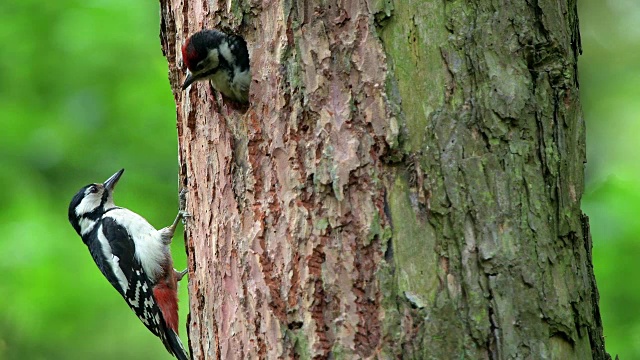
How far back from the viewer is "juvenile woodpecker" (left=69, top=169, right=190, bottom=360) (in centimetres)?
528

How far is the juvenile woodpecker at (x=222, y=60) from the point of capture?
3.19 metres

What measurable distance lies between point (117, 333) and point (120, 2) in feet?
8.81

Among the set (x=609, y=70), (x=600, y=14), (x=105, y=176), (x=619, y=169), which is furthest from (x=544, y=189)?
(x=600, y=14)

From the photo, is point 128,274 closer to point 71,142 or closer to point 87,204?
point 87,204

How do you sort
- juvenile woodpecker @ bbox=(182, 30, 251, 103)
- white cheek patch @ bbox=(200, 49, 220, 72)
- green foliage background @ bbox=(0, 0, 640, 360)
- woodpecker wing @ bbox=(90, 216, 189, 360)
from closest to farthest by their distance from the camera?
white cheek patch @ bbox=(200, 49, 220, 72)
juvenile woodpecker @ bbox=(182, 30, 251, 103)
woodpecker wing @ bbox=(90, 216, 189, 360)
green foliage background @ bbox=(0, 0, 640, 360)

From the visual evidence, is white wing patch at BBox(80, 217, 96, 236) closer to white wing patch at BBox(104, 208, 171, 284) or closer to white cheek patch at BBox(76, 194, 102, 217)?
white cheek patch at BBox(76, 194, 102, 217)

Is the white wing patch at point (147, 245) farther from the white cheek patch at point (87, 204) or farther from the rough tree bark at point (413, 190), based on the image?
the rough tree bark at point (413, 190)

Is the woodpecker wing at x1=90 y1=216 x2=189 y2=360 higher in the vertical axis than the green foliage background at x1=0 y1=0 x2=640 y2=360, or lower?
lower

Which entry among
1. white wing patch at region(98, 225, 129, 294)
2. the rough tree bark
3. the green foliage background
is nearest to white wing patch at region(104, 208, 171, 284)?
white wing patch at region(98, 225, 129, 294)

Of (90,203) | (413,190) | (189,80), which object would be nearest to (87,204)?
(90,203)

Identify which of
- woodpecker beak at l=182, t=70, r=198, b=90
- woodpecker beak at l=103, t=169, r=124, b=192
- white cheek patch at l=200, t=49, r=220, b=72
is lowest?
white cheek patch at l=200, t=49, r=220, b=72

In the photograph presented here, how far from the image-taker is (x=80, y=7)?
20.0 ft

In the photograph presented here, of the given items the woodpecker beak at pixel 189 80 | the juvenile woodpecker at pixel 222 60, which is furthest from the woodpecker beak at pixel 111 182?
the juvenile woodpecker at pixel 222 60

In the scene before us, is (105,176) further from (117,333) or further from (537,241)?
(537,241)
